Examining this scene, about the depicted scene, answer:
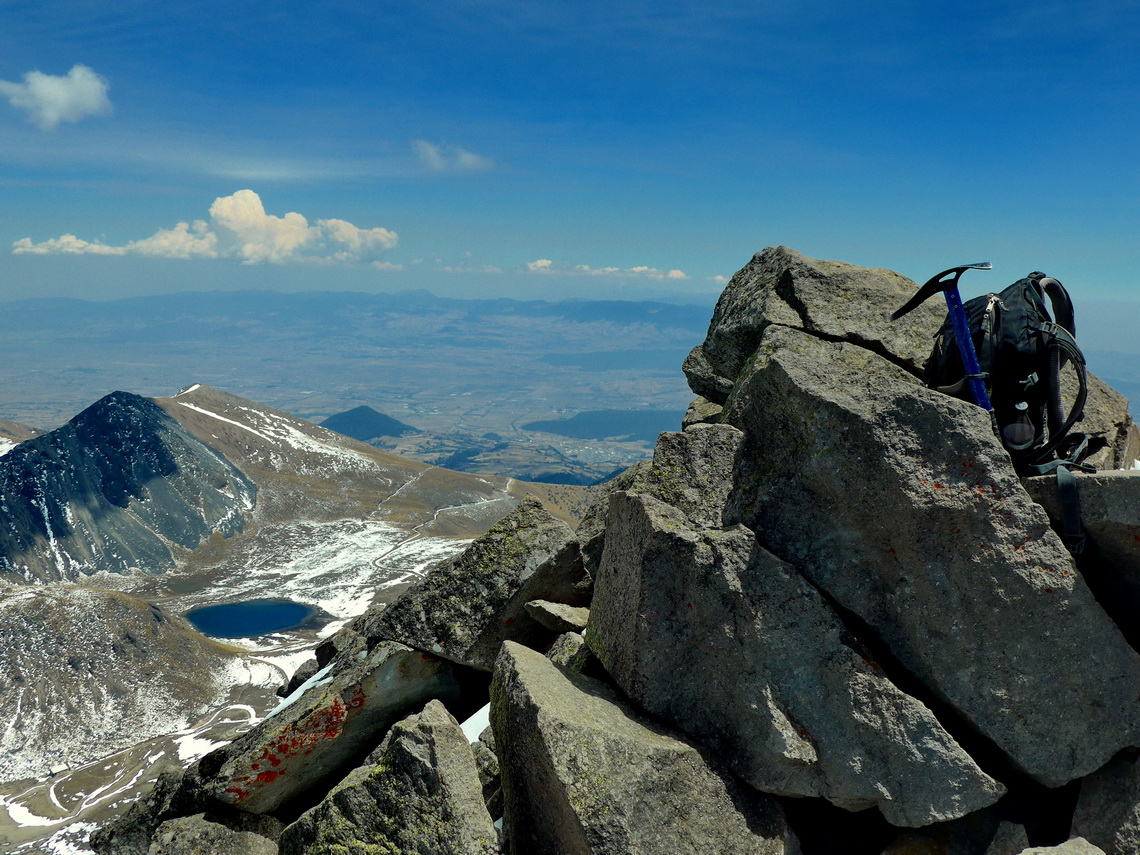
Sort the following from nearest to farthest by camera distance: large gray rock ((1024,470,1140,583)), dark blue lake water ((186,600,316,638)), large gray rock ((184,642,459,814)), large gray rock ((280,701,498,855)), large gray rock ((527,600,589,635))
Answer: large gray rock ((280,701,498,855)) < large gray rock ((1024,470,1140,583)) < large gray rock ((184,642,459,814)) < large gray rock ((527,600,589,635)) < dark blue lake water ((186,600,316,638))

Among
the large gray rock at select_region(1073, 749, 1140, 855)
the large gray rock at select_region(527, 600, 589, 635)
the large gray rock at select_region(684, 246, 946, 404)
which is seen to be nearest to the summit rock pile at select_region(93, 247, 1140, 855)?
the large gray rock at select_region(1073, 749, 1140, 855)

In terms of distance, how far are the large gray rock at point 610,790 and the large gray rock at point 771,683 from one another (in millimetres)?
490

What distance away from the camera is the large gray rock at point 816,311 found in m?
15.2

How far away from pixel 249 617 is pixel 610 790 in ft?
671

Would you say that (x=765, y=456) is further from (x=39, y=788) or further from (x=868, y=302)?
(x=39, y=788)

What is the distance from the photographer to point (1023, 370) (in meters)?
11.4

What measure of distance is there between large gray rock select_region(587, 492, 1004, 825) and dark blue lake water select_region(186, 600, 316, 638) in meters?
189

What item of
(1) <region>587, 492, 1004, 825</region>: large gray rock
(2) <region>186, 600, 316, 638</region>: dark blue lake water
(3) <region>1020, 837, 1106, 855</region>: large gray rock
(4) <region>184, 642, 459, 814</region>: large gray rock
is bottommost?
(2) <region>186, 600, 316, 638</region>: dark blue lake water

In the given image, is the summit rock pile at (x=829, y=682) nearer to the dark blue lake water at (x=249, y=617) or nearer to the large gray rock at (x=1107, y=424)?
the large gray rock at (x=1107, y=424)

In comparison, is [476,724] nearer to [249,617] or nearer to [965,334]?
[965,334]

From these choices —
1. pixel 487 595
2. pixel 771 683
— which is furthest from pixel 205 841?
pixel 771 683

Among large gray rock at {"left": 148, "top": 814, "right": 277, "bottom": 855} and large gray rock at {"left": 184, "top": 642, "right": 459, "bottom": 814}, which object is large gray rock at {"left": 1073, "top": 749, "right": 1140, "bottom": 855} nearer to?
large gray rock at {"left": 184, "top": 642, "right": 459, "bottom": 814}

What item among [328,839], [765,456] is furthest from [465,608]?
[765,456]

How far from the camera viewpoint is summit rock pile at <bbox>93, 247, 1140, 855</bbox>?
8727 mm
